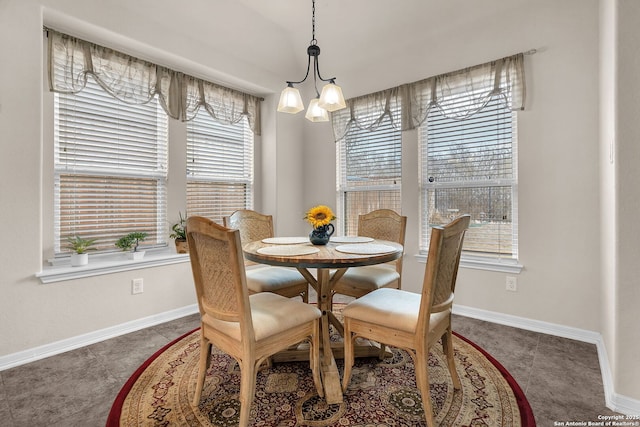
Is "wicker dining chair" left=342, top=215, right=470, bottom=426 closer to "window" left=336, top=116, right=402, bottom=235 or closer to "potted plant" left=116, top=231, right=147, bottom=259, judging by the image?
"window" left=336, top=116, right=402, bottom=235

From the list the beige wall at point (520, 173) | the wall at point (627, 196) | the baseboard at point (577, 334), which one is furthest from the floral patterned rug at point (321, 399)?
the beige wall at point (520, 173)

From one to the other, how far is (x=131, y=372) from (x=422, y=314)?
1.86 metres

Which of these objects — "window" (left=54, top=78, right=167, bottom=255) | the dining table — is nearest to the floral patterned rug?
the dining table

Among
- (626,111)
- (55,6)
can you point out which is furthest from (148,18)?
(626,111)

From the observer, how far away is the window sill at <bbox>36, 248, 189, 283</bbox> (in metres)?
2.25

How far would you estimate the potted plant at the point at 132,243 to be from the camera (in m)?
2.68

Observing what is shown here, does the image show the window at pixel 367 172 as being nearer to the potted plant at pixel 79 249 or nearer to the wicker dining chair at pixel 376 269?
the wicker dining chair at pixel 376 269

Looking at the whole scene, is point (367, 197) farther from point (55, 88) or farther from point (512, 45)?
point (55, 88)

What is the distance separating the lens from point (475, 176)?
2898 mm

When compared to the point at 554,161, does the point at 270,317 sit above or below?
below

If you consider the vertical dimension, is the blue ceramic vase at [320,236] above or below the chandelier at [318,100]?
below

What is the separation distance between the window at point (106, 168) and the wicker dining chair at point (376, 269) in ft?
6.46

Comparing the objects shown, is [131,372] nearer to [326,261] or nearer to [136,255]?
[136,255]

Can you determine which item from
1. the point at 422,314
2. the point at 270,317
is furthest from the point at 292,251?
the point at 422,314
